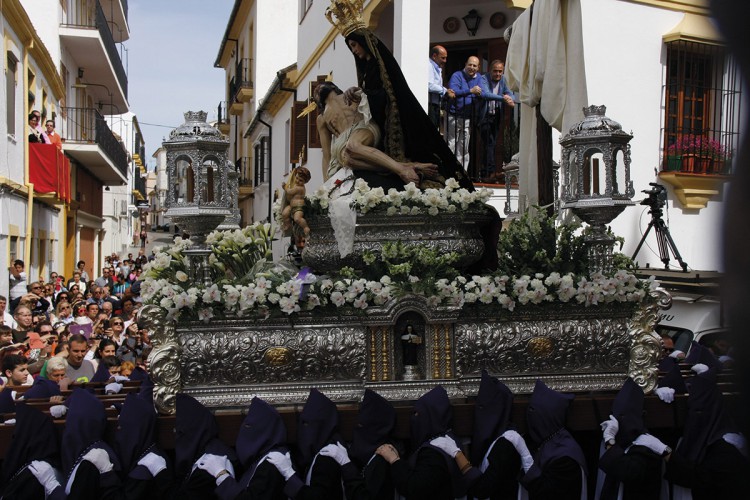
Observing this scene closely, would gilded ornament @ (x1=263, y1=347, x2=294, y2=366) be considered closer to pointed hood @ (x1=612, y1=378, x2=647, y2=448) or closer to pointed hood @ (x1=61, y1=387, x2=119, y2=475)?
pointed hood @ (x1=61, y1=387, x2=119, y2=475)

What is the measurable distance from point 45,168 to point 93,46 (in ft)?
22.4

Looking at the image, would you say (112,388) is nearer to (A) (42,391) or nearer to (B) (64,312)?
(A) (42,391)

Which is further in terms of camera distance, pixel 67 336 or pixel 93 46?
pixel 93 46

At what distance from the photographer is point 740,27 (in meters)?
1.21

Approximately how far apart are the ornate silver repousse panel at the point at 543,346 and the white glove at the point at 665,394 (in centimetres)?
28

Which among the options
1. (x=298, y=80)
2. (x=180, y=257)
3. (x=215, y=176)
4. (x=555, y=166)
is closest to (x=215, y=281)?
(x=180, y=257)

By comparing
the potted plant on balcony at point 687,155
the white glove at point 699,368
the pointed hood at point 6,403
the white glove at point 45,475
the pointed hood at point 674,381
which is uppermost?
the potted plant on balcony at point 687,155

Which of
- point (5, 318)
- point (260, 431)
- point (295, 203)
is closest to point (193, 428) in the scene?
point (260, 431)

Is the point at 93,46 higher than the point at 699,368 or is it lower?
higher

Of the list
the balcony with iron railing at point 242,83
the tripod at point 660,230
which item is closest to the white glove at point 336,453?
the tripod at point 660,230

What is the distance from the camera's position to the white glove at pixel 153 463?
4.30 meters

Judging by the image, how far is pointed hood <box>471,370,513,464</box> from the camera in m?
4.67

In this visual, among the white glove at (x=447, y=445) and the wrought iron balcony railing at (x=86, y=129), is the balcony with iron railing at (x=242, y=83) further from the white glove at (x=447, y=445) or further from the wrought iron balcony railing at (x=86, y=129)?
the white glove at (x=447, y=445)

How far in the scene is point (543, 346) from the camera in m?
5.16
